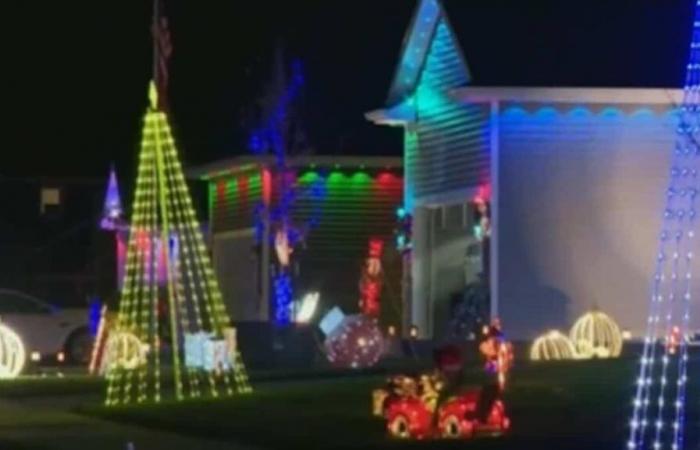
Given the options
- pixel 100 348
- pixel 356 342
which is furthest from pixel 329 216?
pixel 356 342

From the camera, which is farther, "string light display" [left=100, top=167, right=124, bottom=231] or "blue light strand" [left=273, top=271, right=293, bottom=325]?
"string light display" [left=100, top=167, right=124, bottom=231]

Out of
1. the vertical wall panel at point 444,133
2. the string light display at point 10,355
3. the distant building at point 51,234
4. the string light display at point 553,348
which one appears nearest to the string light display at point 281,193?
the vertical wall panel at point 444,133

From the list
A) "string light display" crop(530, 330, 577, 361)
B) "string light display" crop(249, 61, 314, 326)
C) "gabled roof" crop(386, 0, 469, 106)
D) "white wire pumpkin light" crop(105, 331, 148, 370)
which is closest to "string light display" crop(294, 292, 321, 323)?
"string light display" crop(249, 61, 314, 326)

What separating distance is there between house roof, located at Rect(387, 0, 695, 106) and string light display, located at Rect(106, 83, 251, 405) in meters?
7.30

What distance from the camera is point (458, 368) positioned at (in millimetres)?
19547

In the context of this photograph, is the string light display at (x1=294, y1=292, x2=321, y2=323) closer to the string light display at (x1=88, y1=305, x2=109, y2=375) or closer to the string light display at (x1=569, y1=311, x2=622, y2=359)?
the string light display at (x1=88, y1=305, x2=109, y2=375)

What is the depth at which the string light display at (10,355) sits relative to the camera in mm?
32719

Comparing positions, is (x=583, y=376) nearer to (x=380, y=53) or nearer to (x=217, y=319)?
(x=217, y=319)

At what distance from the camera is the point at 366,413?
22828 mm

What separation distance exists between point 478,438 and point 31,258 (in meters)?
56.2

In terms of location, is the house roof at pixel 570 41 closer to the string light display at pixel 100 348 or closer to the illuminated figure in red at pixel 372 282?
the illuminated figure in red at pixel 372 282

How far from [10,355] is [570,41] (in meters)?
11.9

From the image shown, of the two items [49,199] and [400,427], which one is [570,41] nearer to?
[400,427]

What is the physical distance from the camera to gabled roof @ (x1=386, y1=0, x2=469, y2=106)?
39812 millimetres
